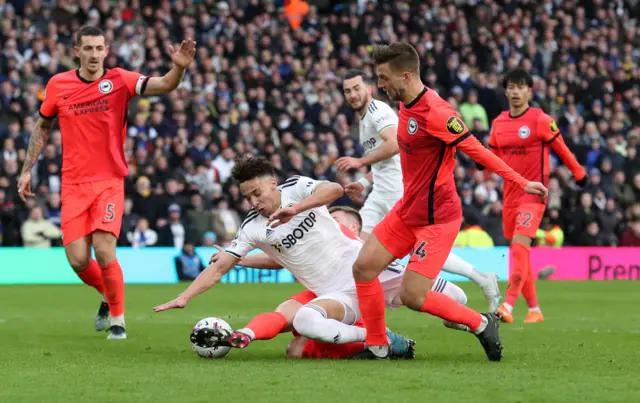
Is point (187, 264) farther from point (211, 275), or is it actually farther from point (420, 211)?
point (420, 211)

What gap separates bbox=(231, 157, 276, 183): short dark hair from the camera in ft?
26.5

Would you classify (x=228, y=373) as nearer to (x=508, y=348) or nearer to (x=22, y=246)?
(x=508, y=348)

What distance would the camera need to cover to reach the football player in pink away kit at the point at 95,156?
32.4 ft

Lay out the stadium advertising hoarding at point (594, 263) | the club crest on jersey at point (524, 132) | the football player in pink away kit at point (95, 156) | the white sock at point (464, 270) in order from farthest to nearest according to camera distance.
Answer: the stadium advertising hoarding at point (594, 263)
the club crest on jersey at point (524, 132)
the white sock at point (464, 270)
the football player in pink away kit at point (95, 156)

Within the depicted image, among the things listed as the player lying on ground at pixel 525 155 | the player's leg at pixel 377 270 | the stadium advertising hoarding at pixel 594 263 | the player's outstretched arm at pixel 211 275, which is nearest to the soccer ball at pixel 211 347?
the player's outstretched arm at pixel 211 275

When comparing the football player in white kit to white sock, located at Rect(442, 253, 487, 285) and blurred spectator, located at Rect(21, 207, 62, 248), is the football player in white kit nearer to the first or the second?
white sock, located at Rect(442, 253, 487, 285)

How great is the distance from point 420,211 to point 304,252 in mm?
988

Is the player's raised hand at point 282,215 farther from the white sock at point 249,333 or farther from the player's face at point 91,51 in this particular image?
the player's face at point 91,51

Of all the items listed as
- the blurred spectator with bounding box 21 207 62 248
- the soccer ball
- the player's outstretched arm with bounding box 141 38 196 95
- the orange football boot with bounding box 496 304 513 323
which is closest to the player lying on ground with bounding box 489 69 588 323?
the orange football boot with bounding box 496 304 513 323

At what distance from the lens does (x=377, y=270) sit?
26.0ft

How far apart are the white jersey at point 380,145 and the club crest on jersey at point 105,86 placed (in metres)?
2.64

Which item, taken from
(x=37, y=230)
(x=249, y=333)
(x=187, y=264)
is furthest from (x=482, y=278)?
(x=37, y=230)

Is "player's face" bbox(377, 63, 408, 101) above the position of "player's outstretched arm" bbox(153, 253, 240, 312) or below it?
above

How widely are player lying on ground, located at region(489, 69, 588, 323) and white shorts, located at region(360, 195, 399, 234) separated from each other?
52.2 inches
